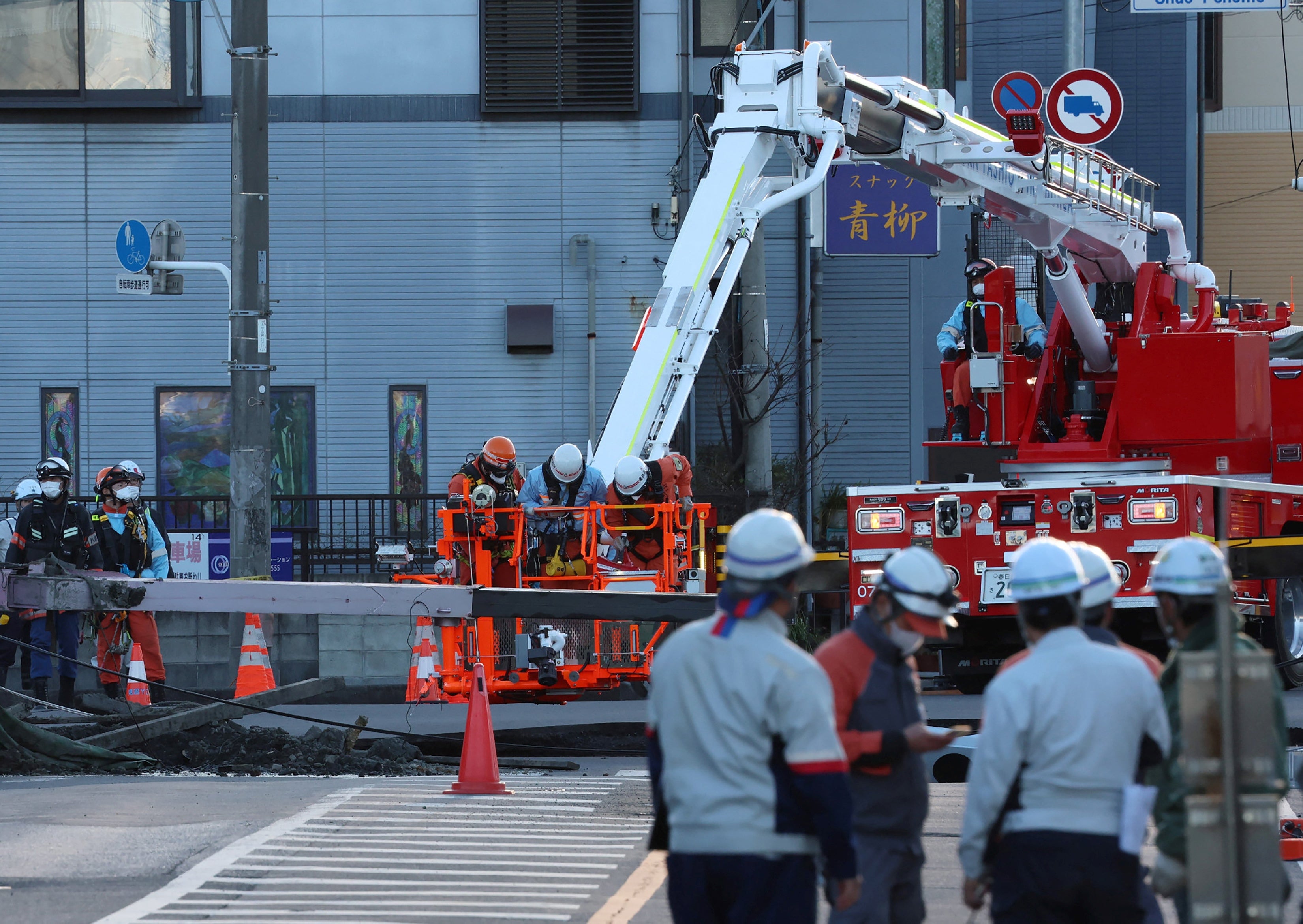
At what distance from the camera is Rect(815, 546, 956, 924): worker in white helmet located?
541 centimetres

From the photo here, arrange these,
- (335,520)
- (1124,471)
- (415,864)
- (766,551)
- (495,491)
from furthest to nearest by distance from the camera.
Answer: (335,520)
(1124,471)
(495,491)
(415,864)
(766,551)

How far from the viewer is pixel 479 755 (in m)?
10.4

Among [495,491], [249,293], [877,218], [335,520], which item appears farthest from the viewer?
[877,218]

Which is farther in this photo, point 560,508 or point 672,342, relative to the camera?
point 672,342

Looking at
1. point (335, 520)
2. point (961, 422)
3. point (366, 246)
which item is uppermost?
point (366, 246)

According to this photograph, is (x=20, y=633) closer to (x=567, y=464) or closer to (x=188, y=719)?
(x=188, y=719)

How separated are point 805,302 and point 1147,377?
7.81m

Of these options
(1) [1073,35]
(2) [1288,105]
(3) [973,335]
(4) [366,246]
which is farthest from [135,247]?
(2) [1288,105]

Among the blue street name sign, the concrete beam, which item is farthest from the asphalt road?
the blue street name sign

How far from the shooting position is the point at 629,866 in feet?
27.0

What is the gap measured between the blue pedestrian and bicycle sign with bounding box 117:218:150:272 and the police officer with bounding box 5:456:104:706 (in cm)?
246

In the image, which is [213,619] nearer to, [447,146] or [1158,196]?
[447,146]

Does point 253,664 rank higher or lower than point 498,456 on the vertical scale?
lower

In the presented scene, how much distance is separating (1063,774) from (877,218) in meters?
16.6
